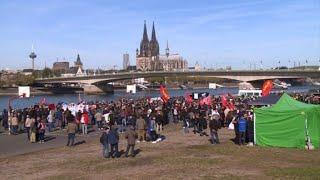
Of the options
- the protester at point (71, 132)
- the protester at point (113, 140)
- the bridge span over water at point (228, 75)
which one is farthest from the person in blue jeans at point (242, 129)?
the bridge span over water at point (228, 75)

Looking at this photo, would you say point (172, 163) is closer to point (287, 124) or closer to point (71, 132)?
point (287, 124)

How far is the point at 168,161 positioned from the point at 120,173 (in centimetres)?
282

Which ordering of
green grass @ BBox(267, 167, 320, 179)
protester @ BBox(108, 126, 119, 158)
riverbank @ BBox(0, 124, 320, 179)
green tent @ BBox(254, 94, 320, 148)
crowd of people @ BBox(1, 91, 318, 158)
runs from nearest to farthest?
1. green grass @ BBox(267, 167, 320, 179)
2. riverbank @ BBox(0, 124, 320, 179)
3. protester @ BBox(108, 126, 119, 158)
4. crowd of people @ BBox(1, 91, 318, 158)
5. green tent @ BBox(254, 94, 320, 148)

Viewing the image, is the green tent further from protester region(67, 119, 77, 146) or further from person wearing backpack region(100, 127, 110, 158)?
protester region(67, 119, 77, 146)

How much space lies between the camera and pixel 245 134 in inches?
966

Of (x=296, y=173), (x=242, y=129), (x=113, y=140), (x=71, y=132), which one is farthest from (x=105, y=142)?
(x=296, y=173)

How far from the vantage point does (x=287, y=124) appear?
2331cm

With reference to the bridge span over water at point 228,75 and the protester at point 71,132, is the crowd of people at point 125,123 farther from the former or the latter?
the bridge span over water at point 228,75

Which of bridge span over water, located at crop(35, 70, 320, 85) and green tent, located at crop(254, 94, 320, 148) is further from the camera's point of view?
bridge span over water, located at crop(35, 70, 320, 85)

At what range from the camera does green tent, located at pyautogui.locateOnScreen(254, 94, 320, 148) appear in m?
22.8

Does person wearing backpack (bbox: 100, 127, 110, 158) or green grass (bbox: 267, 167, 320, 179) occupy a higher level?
person wearing backpack (bbox: 100, 127, 110, 158)

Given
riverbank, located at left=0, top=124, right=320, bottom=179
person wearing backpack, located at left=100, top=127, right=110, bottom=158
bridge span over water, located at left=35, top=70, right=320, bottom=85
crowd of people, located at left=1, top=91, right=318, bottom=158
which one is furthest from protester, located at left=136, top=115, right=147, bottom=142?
bridge span over water, located at left=35, top=70, right=320, bottom=85

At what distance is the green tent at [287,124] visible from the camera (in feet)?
74.6

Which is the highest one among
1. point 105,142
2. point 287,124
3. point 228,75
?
point 228,75
